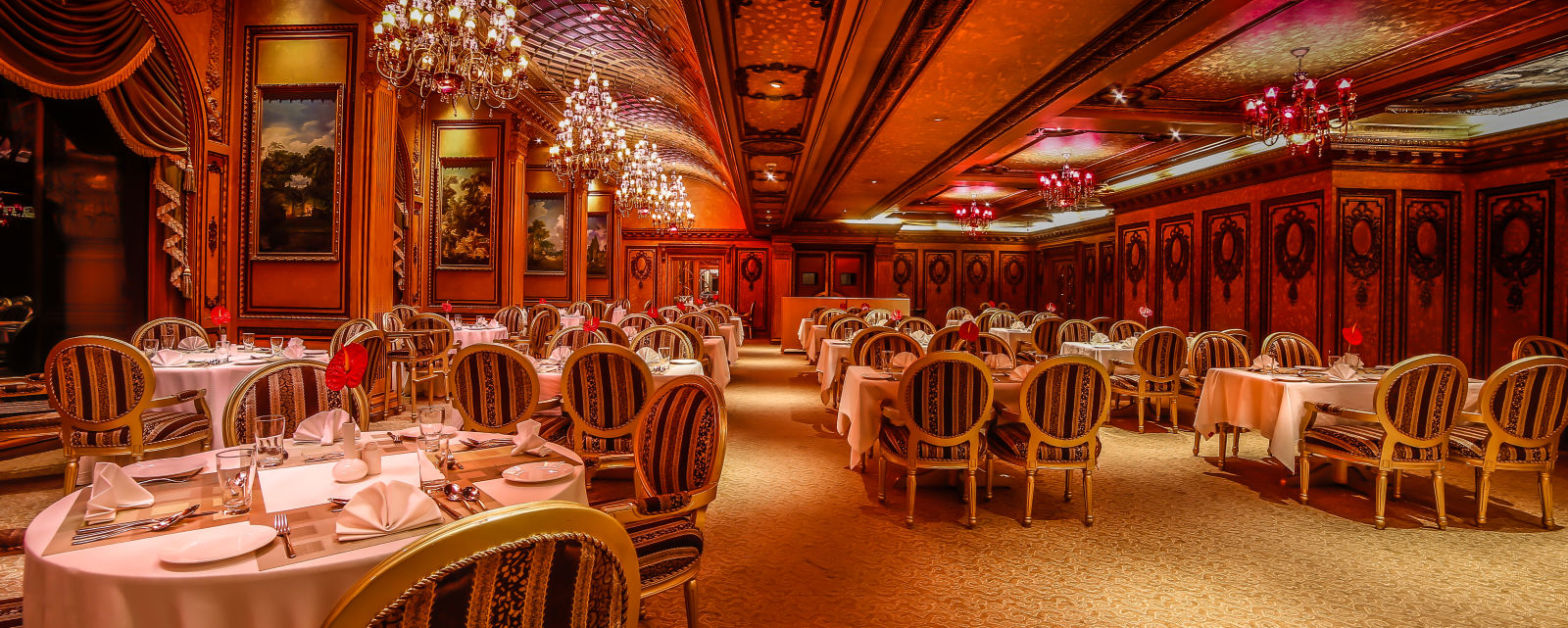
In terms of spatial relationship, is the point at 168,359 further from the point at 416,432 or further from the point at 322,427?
the point at 416,432

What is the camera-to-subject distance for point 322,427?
7.45 feet

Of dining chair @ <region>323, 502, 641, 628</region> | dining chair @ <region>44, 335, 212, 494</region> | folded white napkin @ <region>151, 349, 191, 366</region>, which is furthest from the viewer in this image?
A: folded white napkin @ <region>151, 349, 191, 366</region>

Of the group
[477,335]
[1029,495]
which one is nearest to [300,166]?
[477,335]

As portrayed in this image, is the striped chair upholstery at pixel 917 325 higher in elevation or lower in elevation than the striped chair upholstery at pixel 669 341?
higher

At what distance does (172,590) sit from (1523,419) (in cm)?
552

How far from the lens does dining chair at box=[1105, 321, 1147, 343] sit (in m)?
8.47

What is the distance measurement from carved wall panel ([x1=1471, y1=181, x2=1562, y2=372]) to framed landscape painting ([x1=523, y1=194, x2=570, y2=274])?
1322 centimetres

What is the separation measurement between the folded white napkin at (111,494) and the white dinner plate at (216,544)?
26 cm

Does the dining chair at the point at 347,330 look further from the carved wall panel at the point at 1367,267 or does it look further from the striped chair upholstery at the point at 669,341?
the carved wall panel at the point at 1367,267

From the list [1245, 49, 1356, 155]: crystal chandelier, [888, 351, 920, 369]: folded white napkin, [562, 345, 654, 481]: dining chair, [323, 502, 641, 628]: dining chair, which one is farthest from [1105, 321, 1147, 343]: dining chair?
[323, 502, 641, 628]: dining chair

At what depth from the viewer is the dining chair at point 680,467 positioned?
7.16 feet

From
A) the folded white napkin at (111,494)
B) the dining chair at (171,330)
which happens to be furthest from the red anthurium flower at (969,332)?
the dining chair at (171,330)

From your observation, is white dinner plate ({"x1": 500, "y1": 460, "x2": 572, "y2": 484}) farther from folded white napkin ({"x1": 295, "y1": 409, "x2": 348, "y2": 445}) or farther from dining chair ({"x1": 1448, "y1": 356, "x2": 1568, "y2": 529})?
dining chair ({"x1": 1448, "y1": 356, "x2": 1568, "y2": 529})

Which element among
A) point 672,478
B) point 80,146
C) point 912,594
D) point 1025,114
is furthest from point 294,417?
point 1025,114
